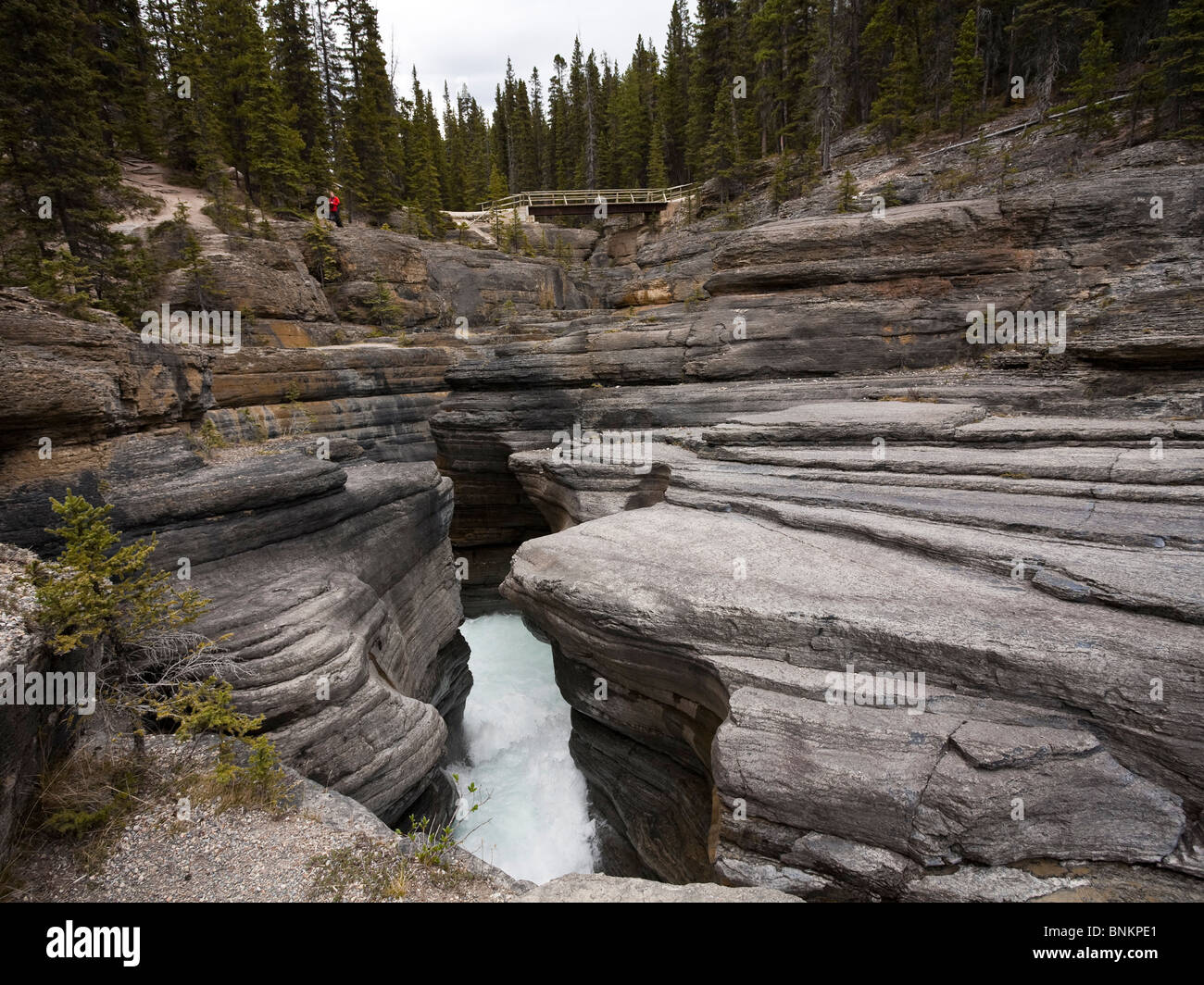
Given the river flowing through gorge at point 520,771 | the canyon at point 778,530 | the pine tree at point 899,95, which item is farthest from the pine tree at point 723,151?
the river flowing through gorge at point 520,771

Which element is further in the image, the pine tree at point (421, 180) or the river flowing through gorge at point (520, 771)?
the pine tree at point (421, 180)

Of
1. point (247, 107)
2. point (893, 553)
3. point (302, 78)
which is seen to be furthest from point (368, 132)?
point (893, 553)

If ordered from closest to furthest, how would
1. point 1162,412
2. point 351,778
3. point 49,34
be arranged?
point 351,778
point 1162,412
point 49,34

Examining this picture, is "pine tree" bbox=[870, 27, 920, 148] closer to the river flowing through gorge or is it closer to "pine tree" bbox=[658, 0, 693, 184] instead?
"pine tree" bbox=[658, 0, 693, 184]

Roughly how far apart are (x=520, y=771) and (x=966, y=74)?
134 ft

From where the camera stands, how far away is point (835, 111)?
34812 mm

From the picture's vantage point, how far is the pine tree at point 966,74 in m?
28.8

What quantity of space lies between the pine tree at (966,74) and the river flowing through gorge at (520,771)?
36979mm

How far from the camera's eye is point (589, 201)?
42.5 metres

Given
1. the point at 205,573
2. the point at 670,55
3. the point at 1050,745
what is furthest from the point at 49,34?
the point at 670,55

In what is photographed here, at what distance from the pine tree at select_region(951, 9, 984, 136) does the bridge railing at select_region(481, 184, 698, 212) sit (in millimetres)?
17920

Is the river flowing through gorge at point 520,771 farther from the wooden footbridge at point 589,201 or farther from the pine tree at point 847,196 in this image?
the wooden footbridge at point 589,201
